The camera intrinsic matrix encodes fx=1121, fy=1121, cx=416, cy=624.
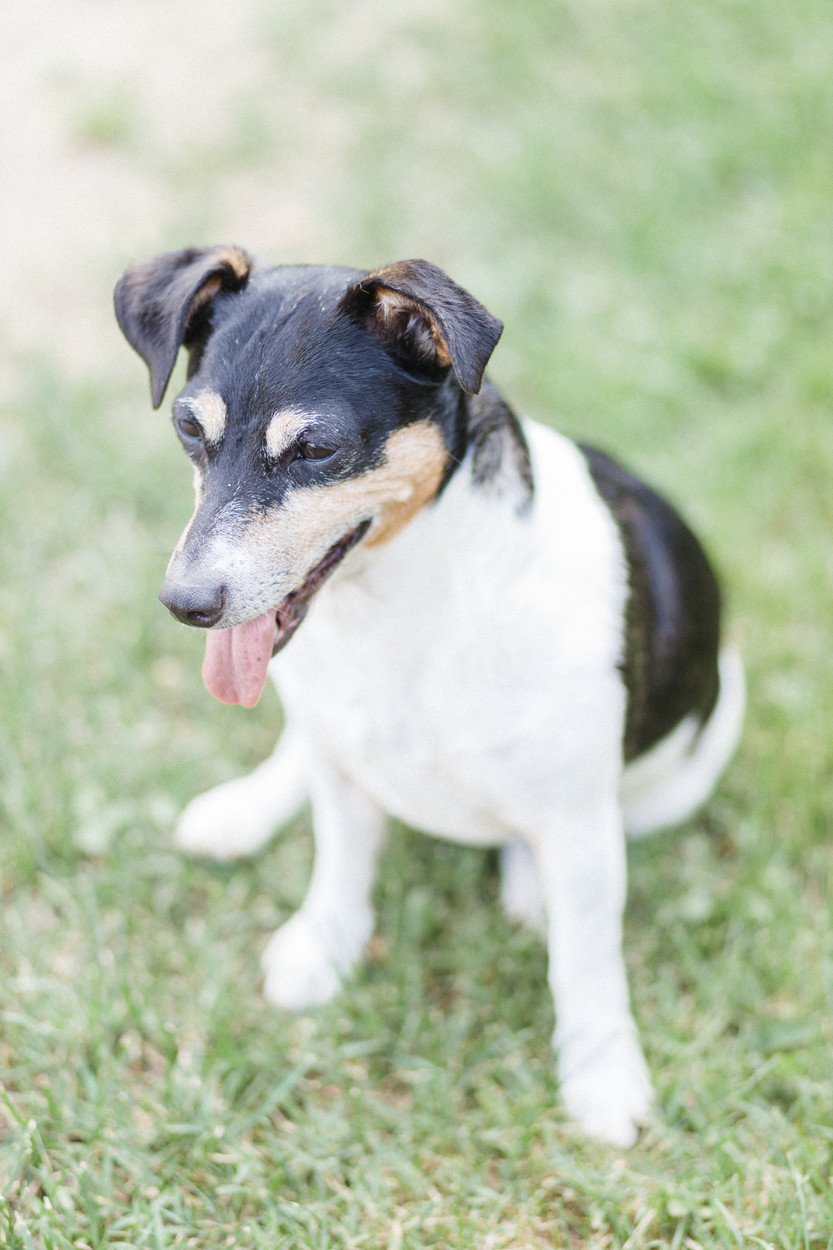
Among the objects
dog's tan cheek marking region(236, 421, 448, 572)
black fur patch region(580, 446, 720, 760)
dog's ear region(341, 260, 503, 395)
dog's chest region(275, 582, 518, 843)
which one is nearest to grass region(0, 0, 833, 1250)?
black fur patch region(580, 446, 720, 760)

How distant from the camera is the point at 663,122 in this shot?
21.4ft

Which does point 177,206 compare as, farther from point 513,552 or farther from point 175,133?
point 513,552

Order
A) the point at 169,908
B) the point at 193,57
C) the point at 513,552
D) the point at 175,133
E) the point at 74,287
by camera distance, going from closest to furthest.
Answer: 1. the point at 513,552
2. the point at 169,908
3. the point at 74,287
4. the point at 175,133
5. the point at 193,57

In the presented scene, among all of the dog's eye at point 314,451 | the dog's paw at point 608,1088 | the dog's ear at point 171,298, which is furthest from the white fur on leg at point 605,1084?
the dog's ear at point 171,298

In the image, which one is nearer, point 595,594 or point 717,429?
point 595,594

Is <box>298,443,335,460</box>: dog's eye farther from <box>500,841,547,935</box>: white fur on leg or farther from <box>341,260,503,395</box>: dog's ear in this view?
<box>500,841,547,935</box>: white fur on leg

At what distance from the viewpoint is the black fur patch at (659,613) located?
266 cm

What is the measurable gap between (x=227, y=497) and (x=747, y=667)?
2.42 meters

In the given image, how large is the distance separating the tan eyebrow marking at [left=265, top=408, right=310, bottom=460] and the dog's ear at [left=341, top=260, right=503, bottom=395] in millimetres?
231

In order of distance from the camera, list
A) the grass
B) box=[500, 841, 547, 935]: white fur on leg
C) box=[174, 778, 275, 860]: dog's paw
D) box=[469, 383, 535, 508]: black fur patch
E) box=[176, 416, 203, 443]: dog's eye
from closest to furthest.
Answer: box=[176, 416, 203, 443]: dog's eye, box=[469, 383, 535, 508]: black fur patch, the grass, box=[500, 841, 547, 935]: white fur on leg, box=[174, 778, 275, 860]: dog's paw

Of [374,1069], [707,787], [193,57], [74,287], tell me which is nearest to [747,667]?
[707,787]

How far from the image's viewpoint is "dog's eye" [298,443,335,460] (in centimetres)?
213

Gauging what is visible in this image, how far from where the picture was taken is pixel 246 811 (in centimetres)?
343

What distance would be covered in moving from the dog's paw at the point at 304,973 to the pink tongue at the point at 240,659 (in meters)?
1.07
